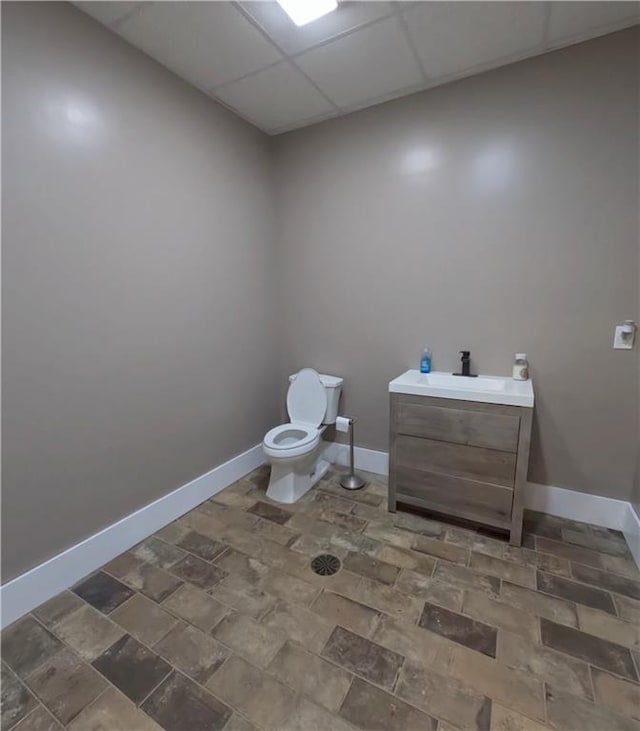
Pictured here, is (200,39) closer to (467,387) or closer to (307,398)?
(307,398)

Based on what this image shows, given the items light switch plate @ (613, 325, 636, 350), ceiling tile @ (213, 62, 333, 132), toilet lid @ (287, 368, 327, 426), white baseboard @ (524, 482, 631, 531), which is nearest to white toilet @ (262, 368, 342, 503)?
toilet lid @ (287, 368, 327, 426)

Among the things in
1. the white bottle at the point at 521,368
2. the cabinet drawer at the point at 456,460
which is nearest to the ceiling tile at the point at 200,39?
the white bottle at the point at 521,368

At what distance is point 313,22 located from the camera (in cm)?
176

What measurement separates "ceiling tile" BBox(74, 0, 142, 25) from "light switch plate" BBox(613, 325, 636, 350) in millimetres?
2919

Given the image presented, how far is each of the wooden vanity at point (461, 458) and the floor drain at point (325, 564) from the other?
0.60 metres

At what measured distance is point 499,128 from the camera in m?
2.17

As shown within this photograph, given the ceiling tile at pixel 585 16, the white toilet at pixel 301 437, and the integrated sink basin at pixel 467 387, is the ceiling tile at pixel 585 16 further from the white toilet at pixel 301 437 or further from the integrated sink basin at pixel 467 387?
the white toilet at pixel 301 437

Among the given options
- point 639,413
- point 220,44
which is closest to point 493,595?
point 639,413

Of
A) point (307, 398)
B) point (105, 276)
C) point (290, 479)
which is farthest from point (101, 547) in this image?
point (307, 398)

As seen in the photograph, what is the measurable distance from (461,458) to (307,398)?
4.08 ft

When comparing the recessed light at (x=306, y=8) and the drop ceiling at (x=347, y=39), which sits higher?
the drop ceiling at (x=347, y=39)

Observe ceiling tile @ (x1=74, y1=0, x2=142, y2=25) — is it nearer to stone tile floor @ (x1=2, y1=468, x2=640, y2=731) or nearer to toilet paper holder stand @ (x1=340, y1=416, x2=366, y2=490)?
toilet paper holder stand @ (x1=340, y1=416, x2=366, y2=490)

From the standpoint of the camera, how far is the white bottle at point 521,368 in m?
2.22

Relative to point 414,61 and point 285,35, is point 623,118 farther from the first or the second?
point 285,35
